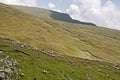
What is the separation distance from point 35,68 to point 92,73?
16109 mm

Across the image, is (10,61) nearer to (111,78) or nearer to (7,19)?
(111,78)

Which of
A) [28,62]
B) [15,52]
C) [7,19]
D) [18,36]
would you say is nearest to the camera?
[28,62]

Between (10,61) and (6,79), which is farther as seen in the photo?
(10,61)

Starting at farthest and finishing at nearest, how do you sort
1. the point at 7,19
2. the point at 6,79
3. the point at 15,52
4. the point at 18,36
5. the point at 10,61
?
the point at 7,19
the point at 18,36
the point at 15,52
the point at 10,61
the point at 6,79

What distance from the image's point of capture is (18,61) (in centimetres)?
5894

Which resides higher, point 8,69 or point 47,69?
point 8,69

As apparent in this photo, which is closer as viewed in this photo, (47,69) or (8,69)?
(8,69)

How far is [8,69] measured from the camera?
5128 centimetres

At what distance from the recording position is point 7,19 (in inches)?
7623

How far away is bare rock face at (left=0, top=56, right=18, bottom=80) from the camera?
48878mm

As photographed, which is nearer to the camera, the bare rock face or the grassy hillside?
the bare rock face

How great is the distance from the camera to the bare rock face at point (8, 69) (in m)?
48.9

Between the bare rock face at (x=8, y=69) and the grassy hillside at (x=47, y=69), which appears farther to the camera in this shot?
the grassy hillside at (x=47, y=69)

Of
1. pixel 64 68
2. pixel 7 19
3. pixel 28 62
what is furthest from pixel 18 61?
pixel 7 19
